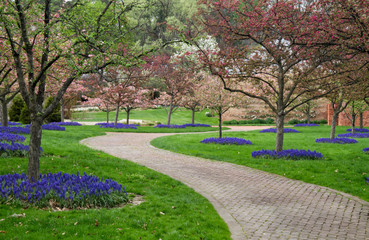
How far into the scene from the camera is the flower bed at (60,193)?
6.36 metres

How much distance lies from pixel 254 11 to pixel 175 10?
47411 millimetres

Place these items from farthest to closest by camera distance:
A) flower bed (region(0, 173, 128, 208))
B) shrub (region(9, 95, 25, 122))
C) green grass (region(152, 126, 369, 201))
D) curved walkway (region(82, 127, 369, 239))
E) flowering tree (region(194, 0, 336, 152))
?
shrub (region(9, 95, 25, 122)) < flowering tree (region(194, 0, 336, 152)) < green grass (region(152, 126, 369, 201)) < flower bed (region(0, 173, 128, 208)) < curved walkway (region(82, 127, 369, 239))

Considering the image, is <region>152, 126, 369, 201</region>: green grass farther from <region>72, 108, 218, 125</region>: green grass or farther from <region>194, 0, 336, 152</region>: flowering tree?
<region>72, 108, 218, 125</region>: green grass

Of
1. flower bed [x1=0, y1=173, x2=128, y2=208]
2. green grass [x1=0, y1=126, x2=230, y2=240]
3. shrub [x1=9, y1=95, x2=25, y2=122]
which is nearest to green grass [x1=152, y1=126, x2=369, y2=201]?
green grass [x1=0, y1=126, x2=230, y2=240]

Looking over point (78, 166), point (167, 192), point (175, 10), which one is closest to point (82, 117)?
point (175, 10)

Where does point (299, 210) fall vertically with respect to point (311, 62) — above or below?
below

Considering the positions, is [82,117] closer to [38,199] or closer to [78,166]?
[78,166]

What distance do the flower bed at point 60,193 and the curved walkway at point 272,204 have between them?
2.49 m

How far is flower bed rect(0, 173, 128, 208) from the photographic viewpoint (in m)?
6.36

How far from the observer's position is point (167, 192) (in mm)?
7938

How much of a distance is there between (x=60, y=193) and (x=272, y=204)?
4.94 m

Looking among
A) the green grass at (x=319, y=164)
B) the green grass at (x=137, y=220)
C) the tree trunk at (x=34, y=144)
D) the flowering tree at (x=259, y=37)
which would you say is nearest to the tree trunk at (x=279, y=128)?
the flowering tree at (x=259, y=37)

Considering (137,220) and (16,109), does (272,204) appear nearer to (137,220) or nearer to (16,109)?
(137,220)

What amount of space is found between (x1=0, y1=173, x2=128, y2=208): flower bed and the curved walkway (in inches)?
98.0
